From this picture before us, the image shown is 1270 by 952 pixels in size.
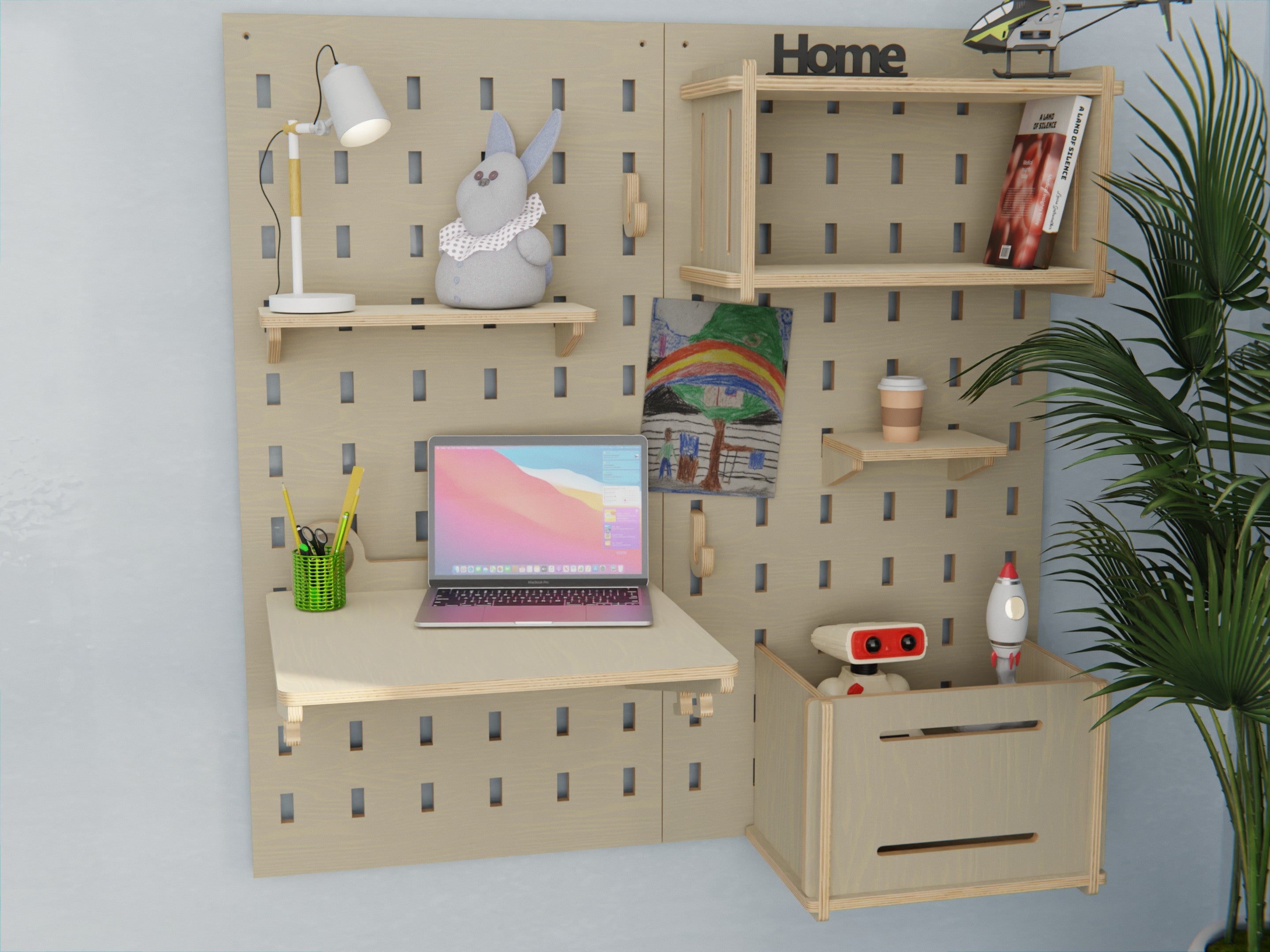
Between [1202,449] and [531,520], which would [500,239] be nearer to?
[531,520]

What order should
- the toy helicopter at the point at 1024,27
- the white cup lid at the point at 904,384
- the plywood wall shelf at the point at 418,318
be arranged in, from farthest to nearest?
the white cup lid at the point at 904,384 → the toy helicopter at the point at 1024,27 → the plywood wall shelf at the point at 418,318

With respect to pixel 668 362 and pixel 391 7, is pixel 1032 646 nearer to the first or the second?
pixel 668 362

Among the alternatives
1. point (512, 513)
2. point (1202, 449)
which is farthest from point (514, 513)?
point (1202, 449)

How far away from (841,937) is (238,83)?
1.97 meters

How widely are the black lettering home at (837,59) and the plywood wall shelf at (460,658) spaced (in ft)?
3.24

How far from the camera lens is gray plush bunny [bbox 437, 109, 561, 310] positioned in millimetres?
1942

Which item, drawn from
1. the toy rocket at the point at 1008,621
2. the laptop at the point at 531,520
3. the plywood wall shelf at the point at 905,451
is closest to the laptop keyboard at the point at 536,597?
the laptop at the point at 531,520

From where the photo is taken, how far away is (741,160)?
1904 millimetres

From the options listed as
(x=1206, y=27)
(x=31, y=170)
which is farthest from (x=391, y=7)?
(x=1206, y=27)

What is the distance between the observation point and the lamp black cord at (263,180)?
1.97 m

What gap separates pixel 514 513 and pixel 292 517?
1.22ft

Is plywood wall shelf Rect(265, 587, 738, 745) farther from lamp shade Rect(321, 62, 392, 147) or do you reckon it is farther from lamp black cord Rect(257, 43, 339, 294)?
lamp shade Rect(321, 62, 392, 147)

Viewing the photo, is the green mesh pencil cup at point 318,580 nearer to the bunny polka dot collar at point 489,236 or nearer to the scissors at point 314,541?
the scissors at point 314,541

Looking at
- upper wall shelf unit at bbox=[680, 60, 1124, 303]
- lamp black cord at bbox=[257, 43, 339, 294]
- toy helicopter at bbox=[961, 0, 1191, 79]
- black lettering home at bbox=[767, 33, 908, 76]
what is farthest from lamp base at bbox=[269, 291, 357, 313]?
toy helicopter at bbox=[961, 0, 1191, 79]
